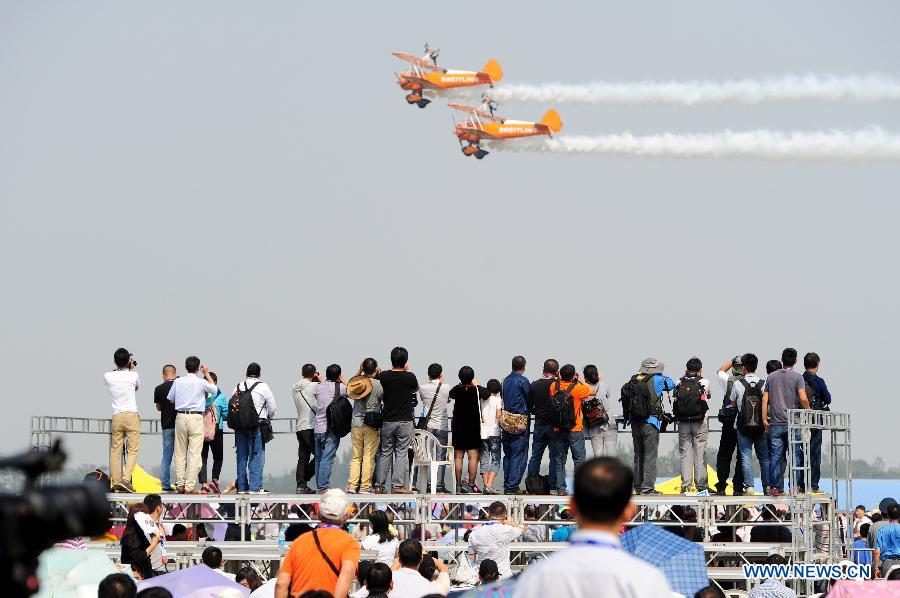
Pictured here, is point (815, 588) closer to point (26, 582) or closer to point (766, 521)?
point (766, 521)

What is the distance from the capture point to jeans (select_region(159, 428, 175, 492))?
19156 mm

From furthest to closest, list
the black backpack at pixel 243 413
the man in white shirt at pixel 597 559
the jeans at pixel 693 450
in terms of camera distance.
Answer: the black backpack at pixel 243 413 < the jeans at pixel 693 450 < the man in white shirt at pixel 597 559

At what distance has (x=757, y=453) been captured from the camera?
18.4 meters

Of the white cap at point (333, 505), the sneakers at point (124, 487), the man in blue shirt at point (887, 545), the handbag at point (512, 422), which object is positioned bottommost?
the man in blue shirt at point (887, 545)

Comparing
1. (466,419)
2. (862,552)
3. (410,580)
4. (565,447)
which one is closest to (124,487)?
(466,419)

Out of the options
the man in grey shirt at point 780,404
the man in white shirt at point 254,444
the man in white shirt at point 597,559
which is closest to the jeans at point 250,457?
the man in white shirt at point 254,444

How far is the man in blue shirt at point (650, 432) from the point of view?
18.4m

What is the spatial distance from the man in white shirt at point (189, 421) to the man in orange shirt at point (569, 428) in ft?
17.1

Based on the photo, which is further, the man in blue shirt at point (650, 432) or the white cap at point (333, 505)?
the man in blue shirt at point (650, 432)

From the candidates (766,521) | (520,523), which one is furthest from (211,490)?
(766,521)

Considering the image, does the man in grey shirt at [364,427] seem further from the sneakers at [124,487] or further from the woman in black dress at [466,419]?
the sneakers at [124,487]

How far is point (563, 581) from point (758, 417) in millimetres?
13913

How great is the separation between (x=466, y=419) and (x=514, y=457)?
1.01m

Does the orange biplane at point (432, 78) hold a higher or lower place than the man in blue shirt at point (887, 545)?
higher
